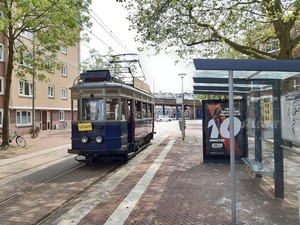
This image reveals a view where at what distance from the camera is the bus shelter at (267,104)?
4.05 m

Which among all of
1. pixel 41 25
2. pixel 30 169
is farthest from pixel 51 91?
pixel 30 169

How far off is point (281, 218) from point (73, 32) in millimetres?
14785

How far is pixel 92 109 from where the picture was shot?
884 cm

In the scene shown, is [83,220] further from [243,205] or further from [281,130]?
[281,130]

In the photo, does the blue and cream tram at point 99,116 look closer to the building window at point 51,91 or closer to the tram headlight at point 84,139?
the tram headlight at point 84,139

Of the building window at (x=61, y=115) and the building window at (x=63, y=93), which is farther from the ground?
the building window at (x=63, y=93)

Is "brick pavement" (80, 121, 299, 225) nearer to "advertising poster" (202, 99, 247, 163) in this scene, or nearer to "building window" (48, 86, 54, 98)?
"advertising poster" (202, 99, 247, 163)

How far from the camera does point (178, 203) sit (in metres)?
5.16


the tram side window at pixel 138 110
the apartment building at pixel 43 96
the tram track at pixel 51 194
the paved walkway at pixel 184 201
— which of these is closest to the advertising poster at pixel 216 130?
the paved walkway at pixel 184 201

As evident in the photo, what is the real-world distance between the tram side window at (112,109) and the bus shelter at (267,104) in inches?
121

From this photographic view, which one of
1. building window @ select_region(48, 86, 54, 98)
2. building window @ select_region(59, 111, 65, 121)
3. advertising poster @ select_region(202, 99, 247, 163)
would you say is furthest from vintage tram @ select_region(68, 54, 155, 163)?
building window @ select_region(59, 111, 65, 121)

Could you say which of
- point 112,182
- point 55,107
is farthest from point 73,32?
point 55,107

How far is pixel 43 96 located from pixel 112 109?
69.4 feet

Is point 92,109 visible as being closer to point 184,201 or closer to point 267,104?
point 184,201
